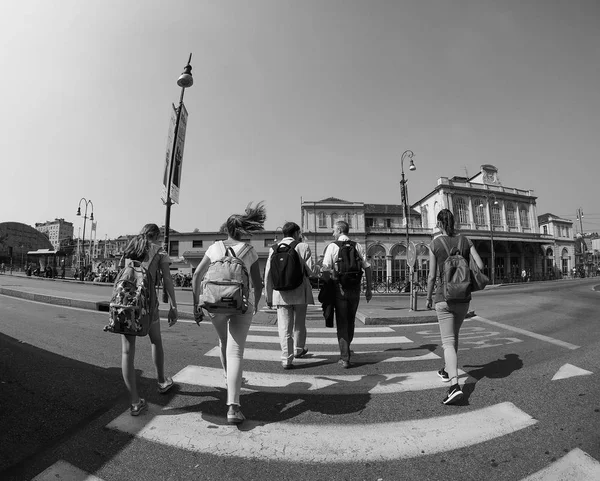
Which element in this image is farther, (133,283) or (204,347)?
(204,347)

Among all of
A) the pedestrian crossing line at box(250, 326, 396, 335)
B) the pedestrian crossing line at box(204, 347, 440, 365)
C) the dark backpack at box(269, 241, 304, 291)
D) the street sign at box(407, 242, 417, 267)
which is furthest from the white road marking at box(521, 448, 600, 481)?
the street sign at box(407, 242, 417, 267)

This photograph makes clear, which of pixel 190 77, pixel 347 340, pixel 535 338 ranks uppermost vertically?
pixel 190 77

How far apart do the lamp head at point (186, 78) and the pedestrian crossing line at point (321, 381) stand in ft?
29.5

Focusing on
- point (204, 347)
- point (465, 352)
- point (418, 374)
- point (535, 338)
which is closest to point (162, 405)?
point (204, 347)

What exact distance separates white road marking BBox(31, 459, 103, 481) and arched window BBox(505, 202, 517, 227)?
56613mm

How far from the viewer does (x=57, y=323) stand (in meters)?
6.77

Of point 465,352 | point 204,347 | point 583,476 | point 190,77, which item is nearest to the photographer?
point 583,476

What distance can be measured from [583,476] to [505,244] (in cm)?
5163

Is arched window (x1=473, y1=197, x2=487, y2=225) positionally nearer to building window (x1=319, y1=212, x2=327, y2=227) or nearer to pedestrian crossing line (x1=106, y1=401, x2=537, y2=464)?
building window (x1=319, y1=212, x2=327, y2=227)

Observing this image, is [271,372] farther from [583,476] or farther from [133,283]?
A: [583,476]

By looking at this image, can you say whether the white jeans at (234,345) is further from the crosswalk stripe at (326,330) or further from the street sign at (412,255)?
the street sign at (412,255)

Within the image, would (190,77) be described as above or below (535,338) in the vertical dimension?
above

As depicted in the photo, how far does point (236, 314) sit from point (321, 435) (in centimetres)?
118

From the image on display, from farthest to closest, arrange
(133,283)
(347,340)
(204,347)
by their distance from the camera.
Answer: (204,347), (347,340), (133,283)
